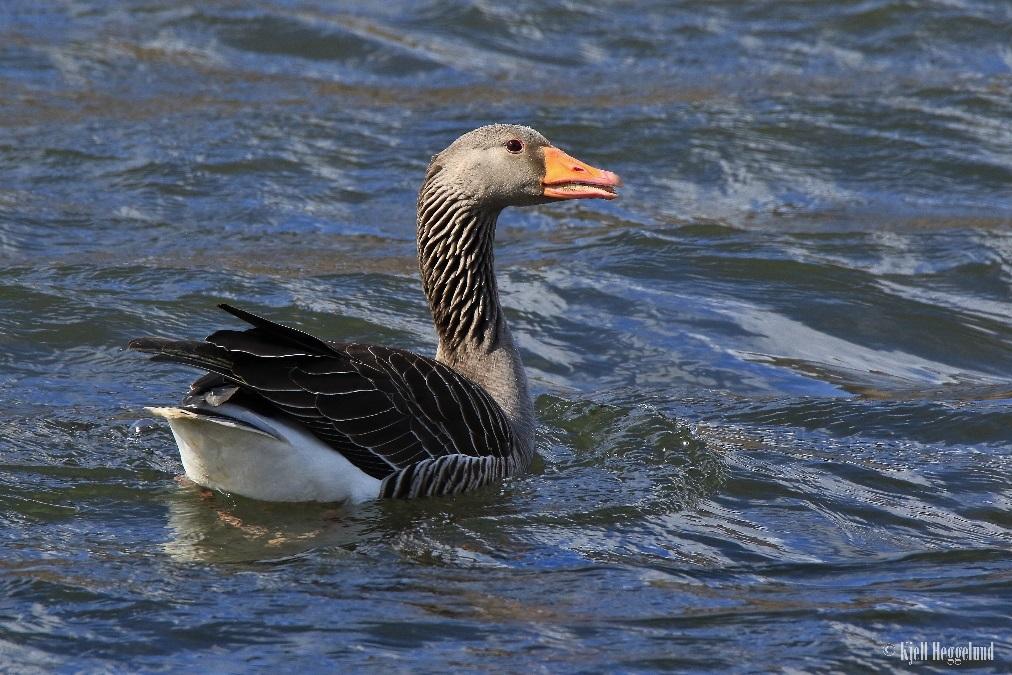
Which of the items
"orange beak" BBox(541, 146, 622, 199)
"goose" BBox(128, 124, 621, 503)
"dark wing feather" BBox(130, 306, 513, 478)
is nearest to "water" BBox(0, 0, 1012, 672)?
"goose" BBox(128, 124, 621, 503)

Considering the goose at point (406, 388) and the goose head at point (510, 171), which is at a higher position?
the goose head at point (510, 171)

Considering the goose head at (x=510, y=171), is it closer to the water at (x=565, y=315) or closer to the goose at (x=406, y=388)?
the goose at (x=406, y=388)

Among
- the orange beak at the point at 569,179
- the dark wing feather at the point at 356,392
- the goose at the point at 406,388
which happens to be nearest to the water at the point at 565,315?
the goose at the point at 406,388

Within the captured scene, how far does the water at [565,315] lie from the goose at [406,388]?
0.20 metres

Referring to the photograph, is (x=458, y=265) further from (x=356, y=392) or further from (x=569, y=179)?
(x=356, y=392)

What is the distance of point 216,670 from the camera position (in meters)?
5.92

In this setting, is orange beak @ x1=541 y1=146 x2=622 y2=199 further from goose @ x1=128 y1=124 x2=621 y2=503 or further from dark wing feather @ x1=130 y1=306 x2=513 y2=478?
dark wing feather @ x1=130 y1=306 x2=513 y2=478

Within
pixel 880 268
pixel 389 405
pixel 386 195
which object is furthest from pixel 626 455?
pixel 386 195

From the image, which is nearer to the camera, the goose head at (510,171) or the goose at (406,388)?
the goose at (406,388)

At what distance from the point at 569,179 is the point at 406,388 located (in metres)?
1.43

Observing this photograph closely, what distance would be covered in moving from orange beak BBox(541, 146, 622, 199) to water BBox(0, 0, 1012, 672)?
1.46 m

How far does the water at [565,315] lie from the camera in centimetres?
648

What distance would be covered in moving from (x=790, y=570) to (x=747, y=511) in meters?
0.82

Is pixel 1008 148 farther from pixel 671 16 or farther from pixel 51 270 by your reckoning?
pixel 51 270
